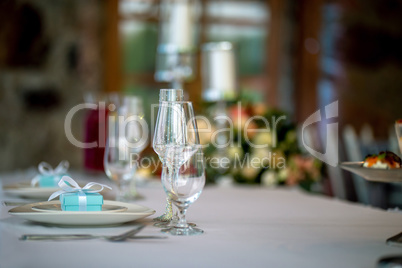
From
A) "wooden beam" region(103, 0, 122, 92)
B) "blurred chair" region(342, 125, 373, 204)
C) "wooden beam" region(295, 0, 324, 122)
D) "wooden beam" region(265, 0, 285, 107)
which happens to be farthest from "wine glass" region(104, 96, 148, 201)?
"wooden beam" region(295, 0, 324, 122)

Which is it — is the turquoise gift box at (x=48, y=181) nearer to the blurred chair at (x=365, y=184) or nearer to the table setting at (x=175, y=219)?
the table setting at (x=175, y=219)

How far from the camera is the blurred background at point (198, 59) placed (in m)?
4.08

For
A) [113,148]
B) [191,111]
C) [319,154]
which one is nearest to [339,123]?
[319,154]

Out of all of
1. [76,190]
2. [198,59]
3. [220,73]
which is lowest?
[76,190]

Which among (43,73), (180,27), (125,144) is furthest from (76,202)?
(43,73)

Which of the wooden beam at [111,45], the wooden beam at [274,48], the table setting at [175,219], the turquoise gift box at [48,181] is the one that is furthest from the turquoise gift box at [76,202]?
the wooden beam at [274,48]

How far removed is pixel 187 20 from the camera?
2.65 m

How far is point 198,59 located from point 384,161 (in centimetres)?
378

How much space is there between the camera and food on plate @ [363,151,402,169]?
3.48ft

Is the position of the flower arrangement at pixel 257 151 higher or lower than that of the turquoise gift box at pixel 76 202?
higher

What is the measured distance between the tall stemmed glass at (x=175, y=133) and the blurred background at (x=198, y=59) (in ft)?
7.24

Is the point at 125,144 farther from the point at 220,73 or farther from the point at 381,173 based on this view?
the point at 220,73

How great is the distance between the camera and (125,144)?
5.07 feet

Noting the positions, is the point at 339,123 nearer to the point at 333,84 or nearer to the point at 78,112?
the point at 333,84
